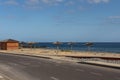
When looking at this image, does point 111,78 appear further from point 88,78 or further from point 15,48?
point 15,48

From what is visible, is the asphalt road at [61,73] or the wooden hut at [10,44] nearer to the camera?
the asphalt road at [61,73]

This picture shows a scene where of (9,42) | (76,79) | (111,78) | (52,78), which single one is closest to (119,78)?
(111,78)

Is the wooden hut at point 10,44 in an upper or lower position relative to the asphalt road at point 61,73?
upper

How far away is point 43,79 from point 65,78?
127 cm

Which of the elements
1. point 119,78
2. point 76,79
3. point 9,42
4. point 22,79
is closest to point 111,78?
point 119,78

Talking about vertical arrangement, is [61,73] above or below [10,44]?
below

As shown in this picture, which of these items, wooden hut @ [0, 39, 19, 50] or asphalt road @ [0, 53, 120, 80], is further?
wooden hut @ [0, 39, 19, 50]

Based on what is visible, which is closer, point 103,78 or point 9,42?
point 103,78

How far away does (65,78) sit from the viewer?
72.7ft

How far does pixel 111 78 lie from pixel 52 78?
3.44m

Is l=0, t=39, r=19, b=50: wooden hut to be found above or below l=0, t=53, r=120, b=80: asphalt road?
above

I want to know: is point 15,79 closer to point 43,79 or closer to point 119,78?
point 43,79

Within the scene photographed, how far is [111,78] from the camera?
21.7m

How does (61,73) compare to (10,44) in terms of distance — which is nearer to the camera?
(61,73)
